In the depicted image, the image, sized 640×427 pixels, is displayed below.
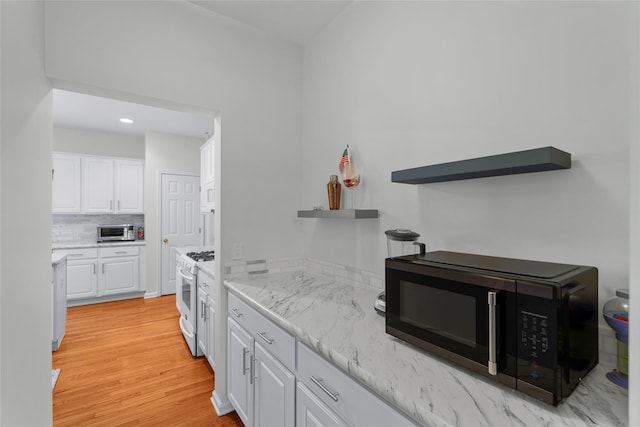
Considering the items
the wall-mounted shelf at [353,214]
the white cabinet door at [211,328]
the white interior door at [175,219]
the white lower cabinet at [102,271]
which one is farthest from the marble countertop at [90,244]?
the wall-mounted shelf at [353,214]

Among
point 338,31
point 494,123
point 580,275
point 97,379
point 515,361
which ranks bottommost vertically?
point 97,379

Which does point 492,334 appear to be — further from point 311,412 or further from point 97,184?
point 97,184

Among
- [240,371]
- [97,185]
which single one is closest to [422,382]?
[240,371]

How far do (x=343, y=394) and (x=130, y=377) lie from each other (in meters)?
2.35

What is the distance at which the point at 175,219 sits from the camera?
510cm

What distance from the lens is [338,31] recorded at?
2.10 m

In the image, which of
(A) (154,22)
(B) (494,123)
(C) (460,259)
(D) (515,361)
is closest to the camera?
(D) (515,361)

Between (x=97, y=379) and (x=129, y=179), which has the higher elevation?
(x=129, y=179)

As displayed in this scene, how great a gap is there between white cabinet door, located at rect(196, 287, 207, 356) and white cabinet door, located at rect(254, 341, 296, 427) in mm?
1116

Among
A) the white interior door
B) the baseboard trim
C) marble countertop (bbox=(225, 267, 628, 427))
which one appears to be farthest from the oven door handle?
the white interior door

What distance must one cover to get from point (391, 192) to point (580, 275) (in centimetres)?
97

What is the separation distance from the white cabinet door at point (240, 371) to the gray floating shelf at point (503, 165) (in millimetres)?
1302

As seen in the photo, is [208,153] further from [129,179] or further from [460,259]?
[460,259]

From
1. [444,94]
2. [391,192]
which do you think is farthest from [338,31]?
[391,192]
